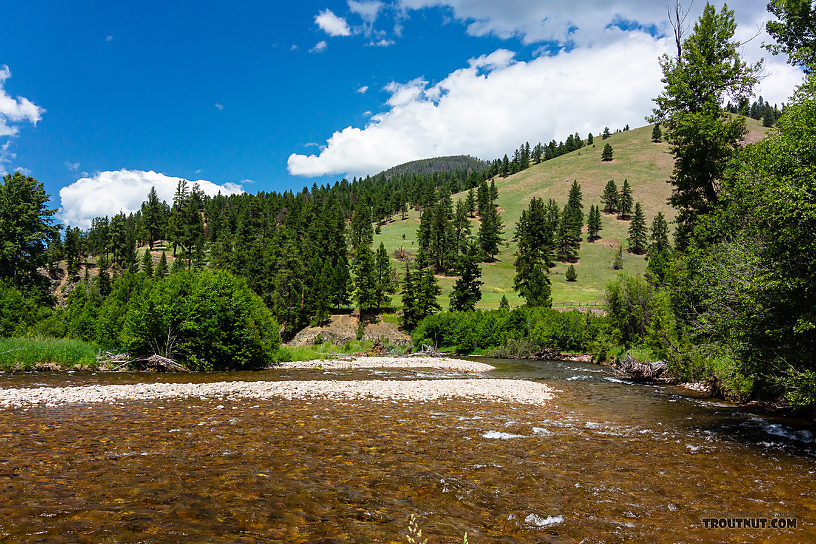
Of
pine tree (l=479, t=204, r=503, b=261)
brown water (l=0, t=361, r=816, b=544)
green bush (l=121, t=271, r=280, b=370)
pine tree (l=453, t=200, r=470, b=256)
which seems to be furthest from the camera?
pine tree (l=479, t=204, r=503, b=261)

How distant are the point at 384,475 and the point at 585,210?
161840mm

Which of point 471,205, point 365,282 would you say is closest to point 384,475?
point 365,282

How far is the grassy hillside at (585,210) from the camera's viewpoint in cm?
9825

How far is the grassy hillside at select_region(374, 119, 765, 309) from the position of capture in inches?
3868

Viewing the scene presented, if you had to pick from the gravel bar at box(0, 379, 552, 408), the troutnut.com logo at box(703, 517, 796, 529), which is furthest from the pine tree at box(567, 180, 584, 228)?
the troutnut.com logo at box(703, 517, 796, 529)

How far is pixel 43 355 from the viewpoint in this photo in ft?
81.4

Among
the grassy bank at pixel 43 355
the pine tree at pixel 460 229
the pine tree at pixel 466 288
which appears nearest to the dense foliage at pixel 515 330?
the pine tree at pixel 466 288

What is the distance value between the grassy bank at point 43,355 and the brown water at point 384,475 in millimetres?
14989

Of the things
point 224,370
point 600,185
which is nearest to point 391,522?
point 224,370

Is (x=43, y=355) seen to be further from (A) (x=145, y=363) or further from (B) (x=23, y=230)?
(B) (x=23, y=230)

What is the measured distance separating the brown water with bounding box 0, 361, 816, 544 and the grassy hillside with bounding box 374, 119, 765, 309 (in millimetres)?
65516

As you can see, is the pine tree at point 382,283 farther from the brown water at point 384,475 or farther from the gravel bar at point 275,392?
the brown water at point 384,475

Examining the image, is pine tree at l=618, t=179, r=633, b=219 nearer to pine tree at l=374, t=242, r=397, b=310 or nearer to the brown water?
pine tree at l=374, t=242, r=397, b=310

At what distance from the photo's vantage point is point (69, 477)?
746cm
